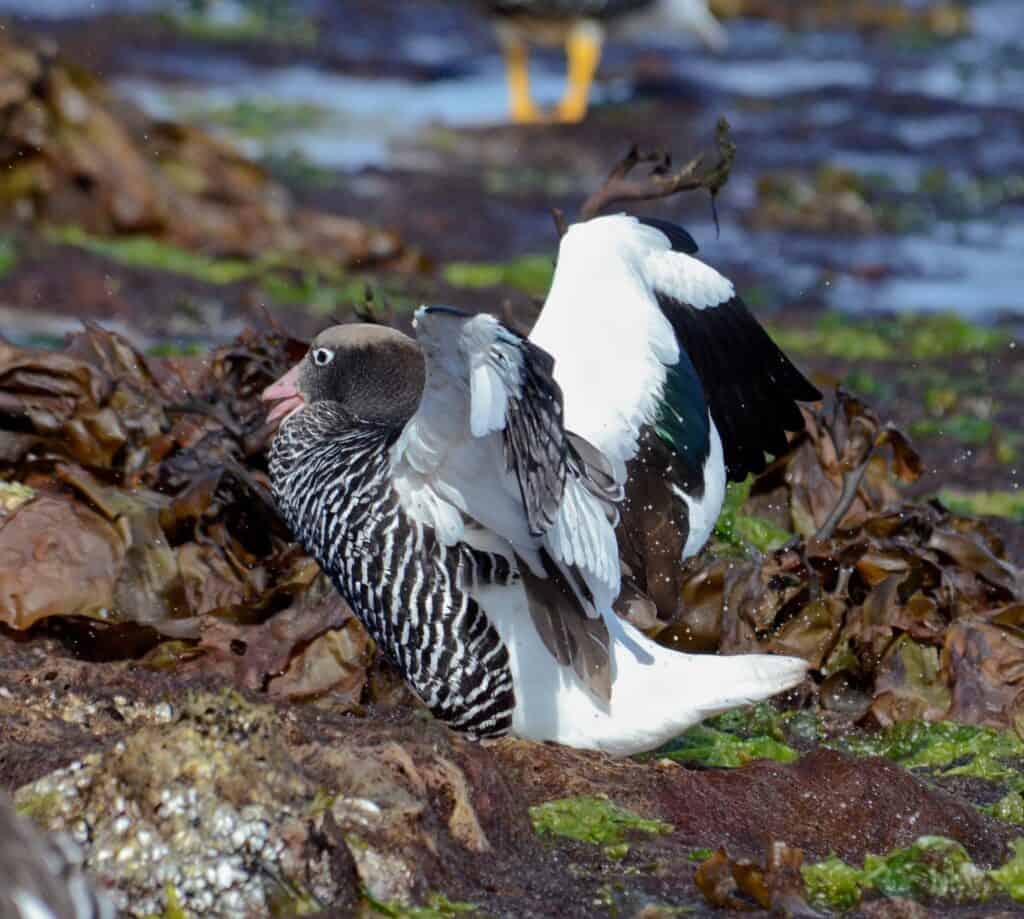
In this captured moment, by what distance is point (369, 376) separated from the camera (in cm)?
641

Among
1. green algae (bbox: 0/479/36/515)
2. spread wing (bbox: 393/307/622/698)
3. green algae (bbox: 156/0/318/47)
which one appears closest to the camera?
spread wing (bbox: 393/307/622/698)

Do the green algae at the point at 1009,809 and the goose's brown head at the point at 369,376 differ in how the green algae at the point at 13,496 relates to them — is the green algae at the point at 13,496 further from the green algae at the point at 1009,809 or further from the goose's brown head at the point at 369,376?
the green algae at the point at 1009,809

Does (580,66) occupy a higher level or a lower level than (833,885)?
lower

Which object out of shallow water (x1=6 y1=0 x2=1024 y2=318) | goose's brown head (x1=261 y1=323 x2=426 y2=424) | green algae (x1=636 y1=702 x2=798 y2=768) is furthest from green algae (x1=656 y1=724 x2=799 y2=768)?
shallow water (x1=6 y1=0 x2=1024 y2=318)

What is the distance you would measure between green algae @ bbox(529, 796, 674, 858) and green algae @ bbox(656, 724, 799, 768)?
0.70 meters

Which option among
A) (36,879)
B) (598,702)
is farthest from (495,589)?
(36,879)

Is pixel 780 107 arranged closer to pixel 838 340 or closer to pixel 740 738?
pixel 838 340

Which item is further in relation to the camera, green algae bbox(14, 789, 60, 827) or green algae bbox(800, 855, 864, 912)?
green algae bbox(800, 855, 864, 912)

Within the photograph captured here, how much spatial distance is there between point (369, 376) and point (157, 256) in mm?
6012

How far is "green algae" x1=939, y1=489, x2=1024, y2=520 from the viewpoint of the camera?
29.4ft

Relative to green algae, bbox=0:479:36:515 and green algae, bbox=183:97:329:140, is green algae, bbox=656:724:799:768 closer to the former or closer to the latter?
green algae, bbox=0:479:36:515

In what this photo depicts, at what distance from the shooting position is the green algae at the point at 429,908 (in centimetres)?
444

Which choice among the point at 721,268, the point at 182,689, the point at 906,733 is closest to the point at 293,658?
the point at 182,689

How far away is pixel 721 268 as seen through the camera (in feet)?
48.0
